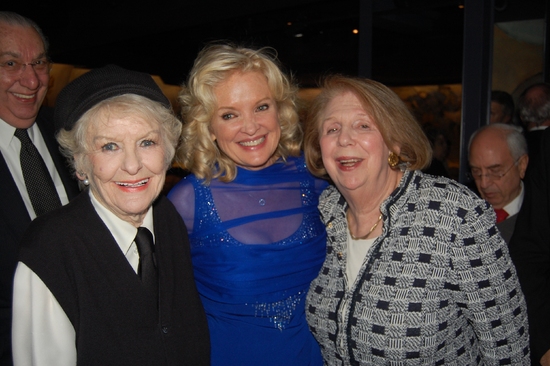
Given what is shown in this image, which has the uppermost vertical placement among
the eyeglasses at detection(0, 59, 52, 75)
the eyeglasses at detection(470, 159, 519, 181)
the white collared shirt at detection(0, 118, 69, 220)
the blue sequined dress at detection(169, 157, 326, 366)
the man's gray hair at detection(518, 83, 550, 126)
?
the eyeglasses at detection(0, 59, 52, 75)

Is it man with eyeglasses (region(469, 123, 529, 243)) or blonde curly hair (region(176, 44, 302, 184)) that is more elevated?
blonde curly hair (region(176, 44, 302, 184))

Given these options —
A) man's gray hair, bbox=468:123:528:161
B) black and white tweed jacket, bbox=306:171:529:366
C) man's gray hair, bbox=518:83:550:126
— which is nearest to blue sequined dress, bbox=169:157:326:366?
black and white tweed jacket, bbox=306:171:529:366

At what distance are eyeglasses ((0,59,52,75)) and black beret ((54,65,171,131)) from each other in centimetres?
100

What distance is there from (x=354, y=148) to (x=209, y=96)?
27.7 inches

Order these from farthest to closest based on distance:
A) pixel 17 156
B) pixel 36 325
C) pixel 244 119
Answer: pixel 17 156 → pixel 244 119 → pixel 36 325

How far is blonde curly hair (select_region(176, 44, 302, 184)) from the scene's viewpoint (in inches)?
81.0

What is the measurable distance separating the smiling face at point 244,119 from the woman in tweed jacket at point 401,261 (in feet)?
1.00

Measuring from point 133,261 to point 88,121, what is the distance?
Result: 481mm

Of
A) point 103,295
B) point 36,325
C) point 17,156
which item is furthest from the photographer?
point 17,156

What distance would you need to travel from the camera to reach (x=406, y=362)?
5.26ft

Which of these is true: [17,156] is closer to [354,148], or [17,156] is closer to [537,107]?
[354,148]

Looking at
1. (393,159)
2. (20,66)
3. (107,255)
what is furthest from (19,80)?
(393,159)

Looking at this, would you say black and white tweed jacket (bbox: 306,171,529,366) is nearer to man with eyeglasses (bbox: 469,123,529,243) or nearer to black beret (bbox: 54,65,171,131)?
black beret (bbox: 54,65,171,131)

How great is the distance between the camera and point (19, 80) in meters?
2.27
